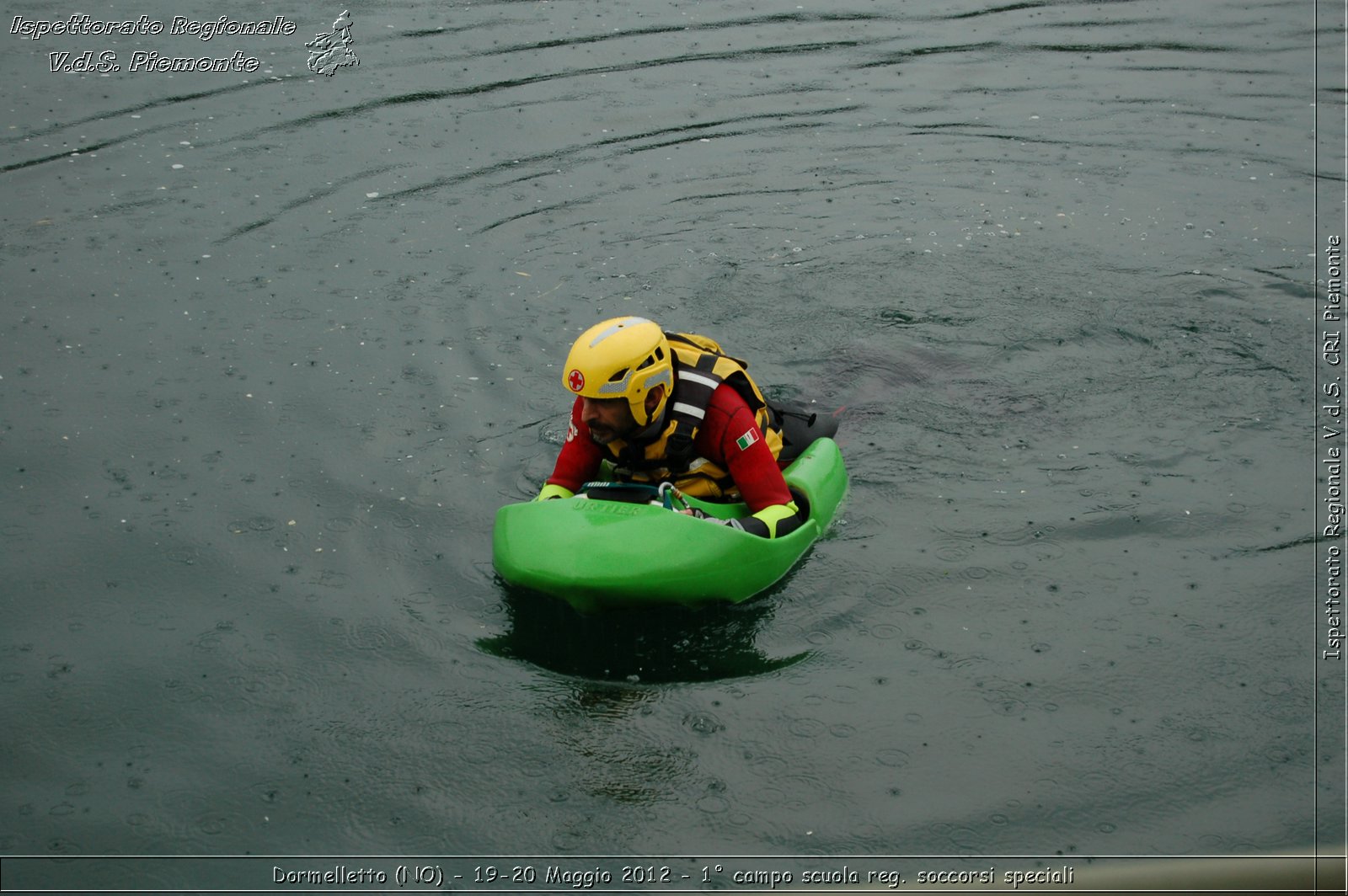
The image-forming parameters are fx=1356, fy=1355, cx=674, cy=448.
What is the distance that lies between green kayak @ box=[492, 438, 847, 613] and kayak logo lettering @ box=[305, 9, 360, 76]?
897cm

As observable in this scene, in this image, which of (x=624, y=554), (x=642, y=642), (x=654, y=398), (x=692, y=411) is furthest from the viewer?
(x=692, y=411)

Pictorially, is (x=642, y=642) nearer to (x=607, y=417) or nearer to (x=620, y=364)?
(x=607, y=417)

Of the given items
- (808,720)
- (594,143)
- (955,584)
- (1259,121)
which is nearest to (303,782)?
(808,720)

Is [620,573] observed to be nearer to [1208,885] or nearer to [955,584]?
[955,584]

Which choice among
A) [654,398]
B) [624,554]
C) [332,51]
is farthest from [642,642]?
[332,51]

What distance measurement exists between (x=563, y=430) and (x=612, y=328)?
191cm

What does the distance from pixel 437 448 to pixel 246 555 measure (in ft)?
Answer: 4.76

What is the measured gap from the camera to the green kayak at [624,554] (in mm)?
6539

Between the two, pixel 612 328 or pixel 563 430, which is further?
pixel 563 430

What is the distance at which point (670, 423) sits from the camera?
701 centimetres

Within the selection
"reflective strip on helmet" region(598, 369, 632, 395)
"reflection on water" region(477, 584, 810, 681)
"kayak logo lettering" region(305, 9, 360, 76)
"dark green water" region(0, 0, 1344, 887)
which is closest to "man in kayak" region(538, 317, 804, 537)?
"reflective strip on helmet" region(598, 369, 632, 395)

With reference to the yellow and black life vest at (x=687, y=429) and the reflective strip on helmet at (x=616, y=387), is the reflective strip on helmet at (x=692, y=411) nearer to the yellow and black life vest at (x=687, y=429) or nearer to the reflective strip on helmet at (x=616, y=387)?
the yellow and black life vest at (x=687, y=429)

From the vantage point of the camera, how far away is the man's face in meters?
6.75

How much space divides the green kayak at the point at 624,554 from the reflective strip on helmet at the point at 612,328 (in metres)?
0.82
